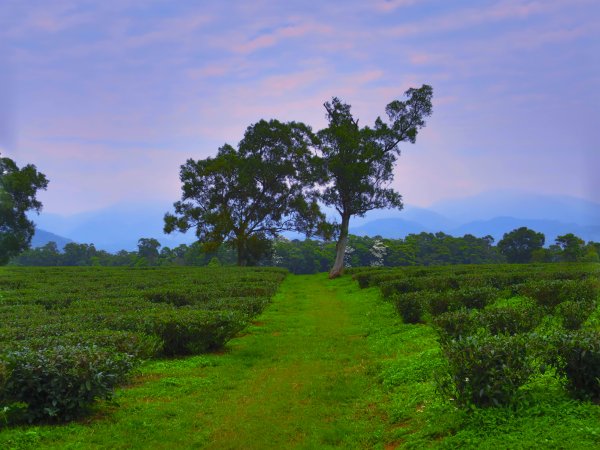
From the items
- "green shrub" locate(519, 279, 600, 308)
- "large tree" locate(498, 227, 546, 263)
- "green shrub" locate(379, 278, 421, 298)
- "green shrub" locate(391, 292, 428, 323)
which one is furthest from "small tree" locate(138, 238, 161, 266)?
"green shrub" locate(519, 279, 600, 308)

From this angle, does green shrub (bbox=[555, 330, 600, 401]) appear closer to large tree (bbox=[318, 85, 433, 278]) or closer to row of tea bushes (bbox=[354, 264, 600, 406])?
row of tea bushes (bbox=[354, 264, 600, 406])

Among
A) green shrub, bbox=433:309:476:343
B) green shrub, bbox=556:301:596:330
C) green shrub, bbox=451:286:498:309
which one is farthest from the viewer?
green shrub, bbox=451:286:498:309

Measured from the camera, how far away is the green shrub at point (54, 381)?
5941 mm

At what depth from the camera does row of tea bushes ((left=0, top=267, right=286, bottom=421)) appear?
6.05 m

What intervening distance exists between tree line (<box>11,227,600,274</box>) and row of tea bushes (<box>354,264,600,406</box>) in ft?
112

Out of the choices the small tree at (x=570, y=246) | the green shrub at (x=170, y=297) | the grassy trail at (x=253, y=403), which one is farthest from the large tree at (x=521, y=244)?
the grassy trail at (x=253, y=403)

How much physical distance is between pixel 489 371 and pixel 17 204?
54291mm

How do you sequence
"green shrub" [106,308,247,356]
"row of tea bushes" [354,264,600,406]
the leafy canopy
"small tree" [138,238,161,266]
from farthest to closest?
"small tree" [138,238,161,266] → the leafy canopy → "green shrub" [106,308,247,356] → "row of tea bushes" [354,264,600,406]

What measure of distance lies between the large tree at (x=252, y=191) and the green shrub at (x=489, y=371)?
36.7 meters

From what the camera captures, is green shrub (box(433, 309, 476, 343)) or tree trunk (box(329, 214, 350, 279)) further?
tree trunk (box(329, 214, 350, 279))

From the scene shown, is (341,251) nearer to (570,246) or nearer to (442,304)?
(442,304)

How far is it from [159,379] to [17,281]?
18.3m

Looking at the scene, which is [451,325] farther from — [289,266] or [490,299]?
[289,266]

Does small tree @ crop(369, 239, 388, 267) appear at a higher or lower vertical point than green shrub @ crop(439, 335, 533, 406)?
higher
